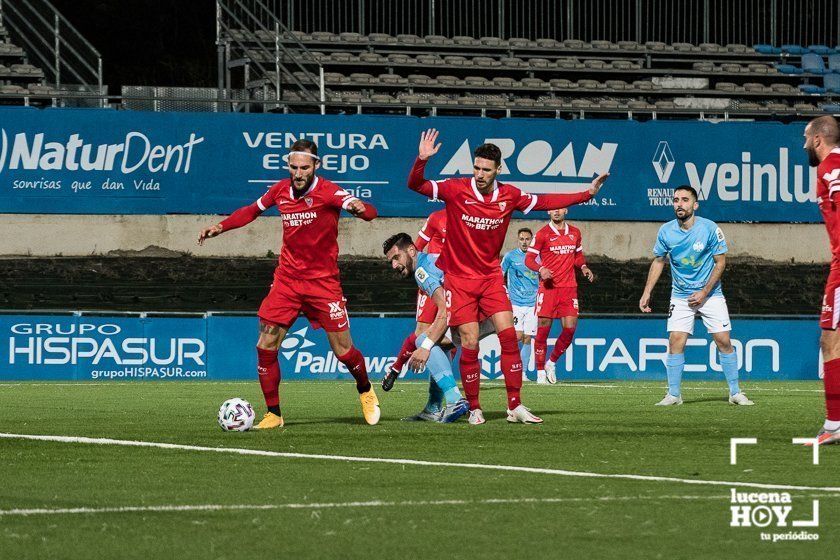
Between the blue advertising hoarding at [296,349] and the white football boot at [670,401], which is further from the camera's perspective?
the blue advertising hoarding at [296,349]

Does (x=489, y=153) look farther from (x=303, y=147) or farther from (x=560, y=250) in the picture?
(x=560, y=250)

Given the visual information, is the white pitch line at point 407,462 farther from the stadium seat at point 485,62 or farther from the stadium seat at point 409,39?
the stadium seat at point 409,39

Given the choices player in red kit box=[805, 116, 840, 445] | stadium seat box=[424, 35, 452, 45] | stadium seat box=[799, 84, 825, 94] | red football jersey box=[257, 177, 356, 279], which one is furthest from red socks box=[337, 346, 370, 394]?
stadium seat box=[799, 84, 825, 94]

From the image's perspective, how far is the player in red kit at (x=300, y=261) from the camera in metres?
10.9

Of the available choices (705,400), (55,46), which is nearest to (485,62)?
(55,46)

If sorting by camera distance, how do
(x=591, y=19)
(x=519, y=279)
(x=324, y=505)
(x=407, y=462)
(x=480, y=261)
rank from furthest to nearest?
(x=591, y=19) < (x=519, y=279) < (x=480, y=261) < (x=407, y=462) < (x=324, y=505)

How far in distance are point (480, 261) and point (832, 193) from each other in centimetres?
314

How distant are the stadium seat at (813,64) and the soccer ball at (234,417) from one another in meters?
27.0

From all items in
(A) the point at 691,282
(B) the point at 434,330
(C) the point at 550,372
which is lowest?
(C) the point at 550,372

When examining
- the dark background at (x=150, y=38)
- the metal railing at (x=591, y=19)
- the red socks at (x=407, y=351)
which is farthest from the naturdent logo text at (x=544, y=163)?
the red socks at (x=407, y=351)

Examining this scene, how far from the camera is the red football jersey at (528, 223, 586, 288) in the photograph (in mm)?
20828

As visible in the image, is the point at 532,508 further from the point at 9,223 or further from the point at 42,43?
the point at 42,43

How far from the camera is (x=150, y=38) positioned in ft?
137

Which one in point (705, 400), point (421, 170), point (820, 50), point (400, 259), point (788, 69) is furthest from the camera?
point (820, 50)
